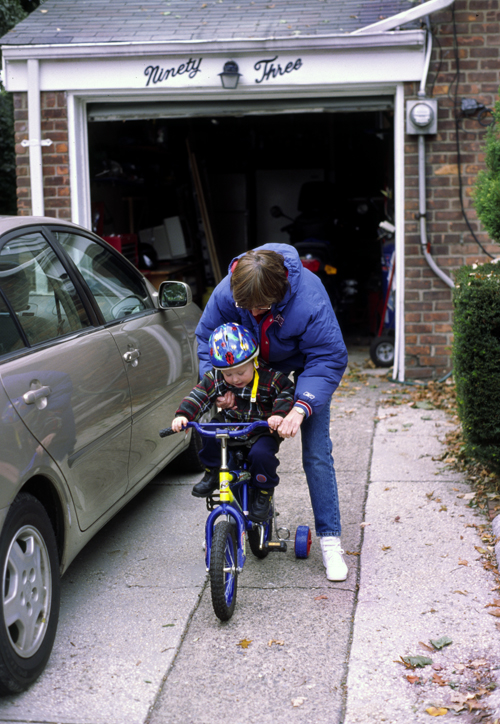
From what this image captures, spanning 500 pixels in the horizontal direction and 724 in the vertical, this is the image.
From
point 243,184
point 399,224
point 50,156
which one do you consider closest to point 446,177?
point 399,224

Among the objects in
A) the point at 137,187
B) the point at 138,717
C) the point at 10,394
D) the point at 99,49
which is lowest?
the point at 138,717

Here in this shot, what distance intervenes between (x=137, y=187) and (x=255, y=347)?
28.0 feet

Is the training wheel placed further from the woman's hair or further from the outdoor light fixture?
the outdoor light fixture

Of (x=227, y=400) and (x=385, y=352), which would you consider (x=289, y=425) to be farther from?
(x=385, y=352)

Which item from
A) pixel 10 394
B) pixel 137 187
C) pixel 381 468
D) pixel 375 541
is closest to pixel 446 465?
pixel 381 468

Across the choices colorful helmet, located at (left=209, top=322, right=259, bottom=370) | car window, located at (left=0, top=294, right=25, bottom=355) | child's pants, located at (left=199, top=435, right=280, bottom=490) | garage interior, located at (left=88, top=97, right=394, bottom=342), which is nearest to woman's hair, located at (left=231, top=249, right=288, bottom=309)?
colorful helmet, located at (left=209, top=322, right=259, bottom=370)

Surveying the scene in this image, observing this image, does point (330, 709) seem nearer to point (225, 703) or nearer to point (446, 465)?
point (225, 703)

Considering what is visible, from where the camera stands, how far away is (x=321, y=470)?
12.4ft

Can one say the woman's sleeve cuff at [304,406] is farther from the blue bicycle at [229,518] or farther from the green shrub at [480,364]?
the green shrub at [480,364]

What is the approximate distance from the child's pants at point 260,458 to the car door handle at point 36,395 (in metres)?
0.78

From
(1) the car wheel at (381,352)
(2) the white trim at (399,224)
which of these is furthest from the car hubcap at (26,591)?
(1) the car wheel at (381,352)

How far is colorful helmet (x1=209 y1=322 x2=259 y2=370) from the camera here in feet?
10.9

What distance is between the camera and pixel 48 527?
10.1 feet

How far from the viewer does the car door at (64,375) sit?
3.06 metres
